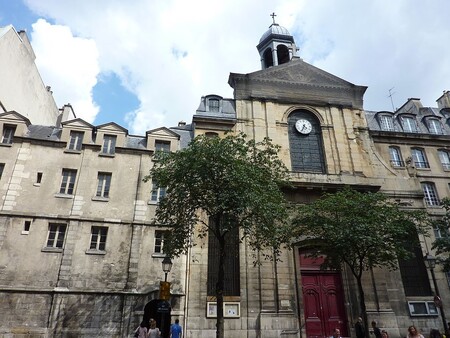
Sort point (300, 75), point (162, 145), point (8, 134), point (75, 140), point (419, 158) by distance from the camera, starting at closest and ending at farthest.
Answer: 1. point (8, 134)
2. point (75, 140)
3. point (162, 145)
4. point (419, 158)
5. point (300, 75)

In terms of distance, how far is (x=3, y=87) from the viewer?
2058cm

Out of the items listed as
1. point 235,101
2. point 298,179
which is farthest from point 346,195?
point 235,101

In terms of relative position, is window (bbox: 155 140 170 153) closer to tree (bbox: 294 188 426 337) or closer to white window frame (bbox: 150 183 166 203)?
white window frame (bbox: 150 183 166 203)

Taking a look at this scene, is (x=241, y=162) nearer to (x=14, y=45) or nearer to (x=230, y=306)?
(x=230, y=306)

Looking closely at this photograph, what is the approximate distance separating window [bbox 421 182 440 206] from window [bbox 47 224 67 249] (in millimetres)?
20966

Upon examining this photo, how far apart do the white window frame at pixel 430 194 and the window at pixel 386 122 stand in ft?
14.3

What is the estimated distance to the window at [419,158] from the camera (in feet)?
73.4

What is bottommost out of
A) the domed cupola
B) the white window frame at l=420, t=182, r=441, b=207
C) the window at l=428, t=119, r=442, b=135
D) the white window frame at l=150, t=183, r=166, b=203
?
the white window frame at l=150, t=183, r=166, b=203

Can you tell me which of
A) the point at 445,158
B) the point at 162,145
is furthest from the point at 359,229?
the point at 445,158

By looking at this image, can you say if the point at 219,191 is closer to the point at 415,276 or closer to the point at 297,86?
the point at 297,86

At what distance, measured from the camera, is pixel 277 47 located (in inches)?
1045

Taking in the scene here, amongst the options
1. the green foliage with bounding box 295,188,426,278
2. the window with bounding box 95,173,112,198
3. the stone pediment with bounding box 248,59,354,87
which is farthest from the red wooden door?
the stone pediment with bounding box 248,59,354,87

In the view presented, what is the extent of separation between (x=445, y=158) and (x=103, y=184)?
21860mm

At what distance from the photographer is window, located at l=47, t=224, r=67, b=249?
16047 millimetres
